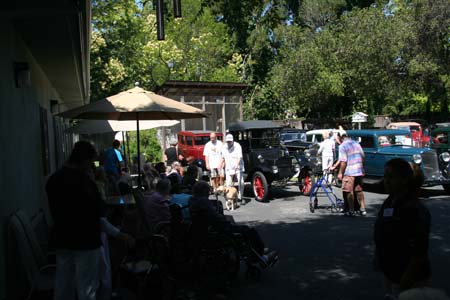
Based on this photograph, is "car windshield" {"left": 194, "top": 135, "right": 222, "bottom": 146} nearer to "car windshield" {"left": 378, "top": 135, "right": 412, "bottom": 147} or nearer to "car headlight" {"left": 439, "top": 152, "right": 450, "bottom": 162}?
"car windshield" {"left": 378, "top": 135, "right": 412, "bottom": 147}

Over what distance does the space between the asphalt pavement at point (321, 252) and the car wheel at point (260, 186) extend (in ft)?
1.49

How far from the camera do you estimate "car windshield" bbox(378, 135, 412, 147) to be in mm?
14250

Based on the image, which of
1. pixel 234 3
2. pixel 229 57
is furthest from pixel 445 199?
pixel 229 57

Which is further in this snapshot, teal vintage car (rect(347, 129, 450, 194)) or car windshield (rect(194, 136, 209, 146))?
car windshield (rect(194, 136, 209, 146))

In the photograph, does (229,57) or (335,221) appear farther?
(229,57)

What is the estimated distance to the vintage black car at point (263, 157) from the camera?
13.2 metres

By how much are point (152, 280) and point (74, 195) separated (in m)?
1.63

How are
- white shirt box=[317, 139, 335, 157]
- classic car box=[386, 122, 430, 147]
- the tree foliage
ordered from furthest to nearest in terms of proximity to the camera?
the tree foliage → classic car box=[386, 122, 430, 147] → white shirt box=[317, 139, 335, 157]

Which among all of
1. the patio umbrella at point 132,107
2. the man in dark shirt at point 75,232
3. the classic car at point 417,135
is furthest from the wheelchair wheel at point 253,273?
A: the classic car at point 417,135

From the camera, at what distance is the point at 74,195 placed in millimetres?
3943

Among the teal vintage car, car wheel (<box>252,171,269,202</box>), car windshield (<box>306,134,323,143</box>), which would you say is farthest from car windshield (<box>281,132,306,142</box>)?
car wheel (<box>252,171,269,202</box>)

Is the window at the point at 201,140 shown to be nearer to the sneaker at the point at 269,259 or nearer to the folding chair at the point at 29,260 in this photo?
the sneaker at the point at 269,259

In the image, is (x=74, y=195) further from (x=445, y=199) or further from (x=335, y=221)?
(x=445, y=199)

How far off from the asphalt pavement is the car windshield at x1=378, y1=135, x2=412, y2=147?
2.48m
